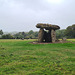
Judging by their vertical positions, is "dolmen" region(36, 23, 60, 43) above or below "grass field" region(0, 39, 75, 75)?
above

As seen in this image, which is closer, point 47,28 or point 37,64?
point 37,64

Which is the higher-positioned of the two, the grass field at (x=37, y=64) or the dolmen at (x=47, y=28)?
the dolmen at (x=47, y=28)

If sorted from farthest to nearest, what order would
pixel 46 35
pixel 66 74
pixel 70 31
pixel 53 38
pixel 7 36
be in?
pixel 70 31 → pixel 7 36 → pixel 46 35 → pixel 53 38 → pixel 66 74

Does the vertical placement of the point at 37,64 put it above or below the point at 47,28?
below

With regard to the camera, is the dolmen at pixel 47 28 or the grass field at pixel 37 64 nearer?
the grass field at pixel 37 64

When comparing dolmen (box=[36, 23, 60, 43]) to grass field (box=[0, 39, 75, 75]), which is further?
dolmen (box=[36, 23, 60, 43])

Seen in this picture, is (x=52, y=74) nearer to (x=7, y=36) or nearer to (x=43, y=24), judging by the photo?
(x=43, y=24)

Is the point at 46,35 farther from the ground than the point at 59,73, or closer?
farther from the ground

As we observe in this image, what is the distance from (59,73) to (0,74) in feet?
9.41

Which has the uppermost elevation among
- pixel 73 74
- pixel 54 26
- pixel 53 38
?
pixel 54 26

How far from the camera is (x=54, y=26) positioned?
26.0 metres

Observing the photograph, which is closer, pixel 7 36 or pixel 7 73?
pixel 7 73

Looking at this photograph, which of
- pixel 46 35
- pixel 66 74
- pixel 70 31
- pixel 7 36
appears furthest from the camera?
pixel 70 31

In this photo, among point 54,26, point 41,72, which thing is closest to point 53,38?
point 54,26
